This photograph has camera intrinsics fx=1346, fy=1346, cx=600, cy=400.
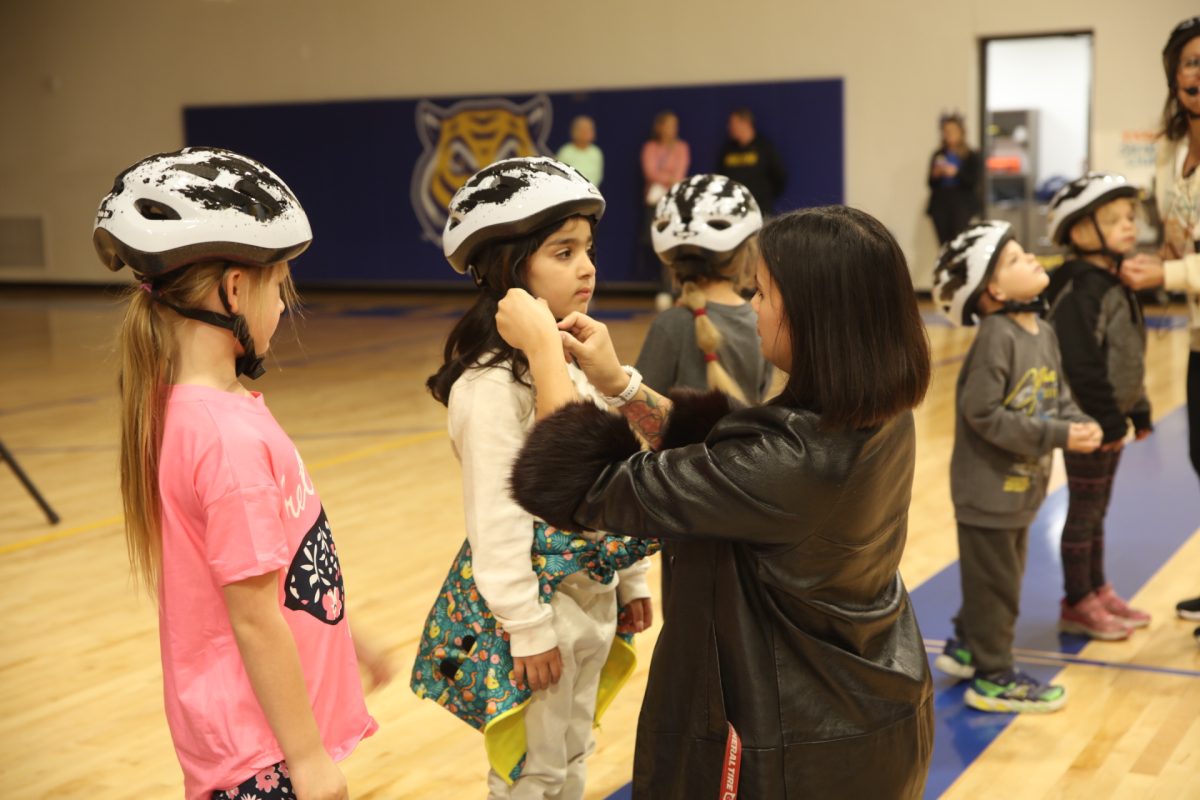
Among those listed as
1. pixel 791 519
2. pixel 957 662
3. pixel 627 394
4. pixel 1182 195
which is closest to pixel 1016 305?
pixel 1182 195

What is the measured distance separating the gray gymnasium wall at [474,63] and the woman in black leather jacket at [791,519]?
12.6 m

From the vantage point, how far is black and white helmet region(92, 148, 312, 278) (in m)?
1.86

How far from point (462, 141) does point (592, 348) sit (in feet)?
47.7

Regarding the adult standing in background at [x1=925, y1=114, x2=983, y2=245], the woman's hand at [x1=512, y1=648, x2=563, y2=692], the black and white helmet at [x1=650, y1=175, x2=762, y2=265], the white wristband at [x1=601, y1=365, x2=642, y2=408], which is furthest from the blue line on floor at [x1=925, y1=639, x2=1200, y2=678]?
the adult standing in background at [x1=925, y1=114, x2=983, y2=245]

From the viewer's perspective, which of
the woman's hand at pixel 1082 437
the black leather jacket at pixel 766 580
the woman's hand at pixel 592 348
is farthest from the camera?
the woman's hand at pixel 1082 437

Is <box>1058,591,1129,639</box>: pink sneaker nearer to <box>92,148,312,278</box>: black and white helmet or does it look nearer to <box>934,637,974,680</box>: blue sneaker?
<box>934,637,974,680</box>: blue sneaker

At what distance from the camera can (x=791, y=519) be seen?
1.75 meters

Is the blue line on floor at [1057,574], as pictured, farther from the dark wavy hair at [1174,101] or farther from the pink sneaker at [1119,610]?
the dark wavy hair at [1174,101]

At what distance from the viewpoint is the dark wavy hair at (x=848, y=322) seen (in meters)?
A: 1.76

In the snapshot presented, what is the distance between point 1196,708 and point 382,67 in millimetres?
14612

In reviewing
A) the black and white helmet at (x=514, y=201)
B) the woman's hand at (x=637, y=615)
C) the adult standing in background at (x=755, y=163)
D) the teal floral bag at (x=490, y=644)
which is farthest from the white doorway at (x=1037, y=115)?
the teal floral bag at (x=490, y=644)

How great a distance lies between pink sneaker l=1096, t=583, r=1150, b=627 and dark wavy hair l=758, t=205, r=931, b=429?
307cm

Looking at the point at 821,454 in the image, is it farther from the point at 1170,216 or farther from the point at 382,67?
the point at 382,67

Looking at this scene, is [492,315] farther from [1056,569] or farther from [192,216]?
[1056,569]
